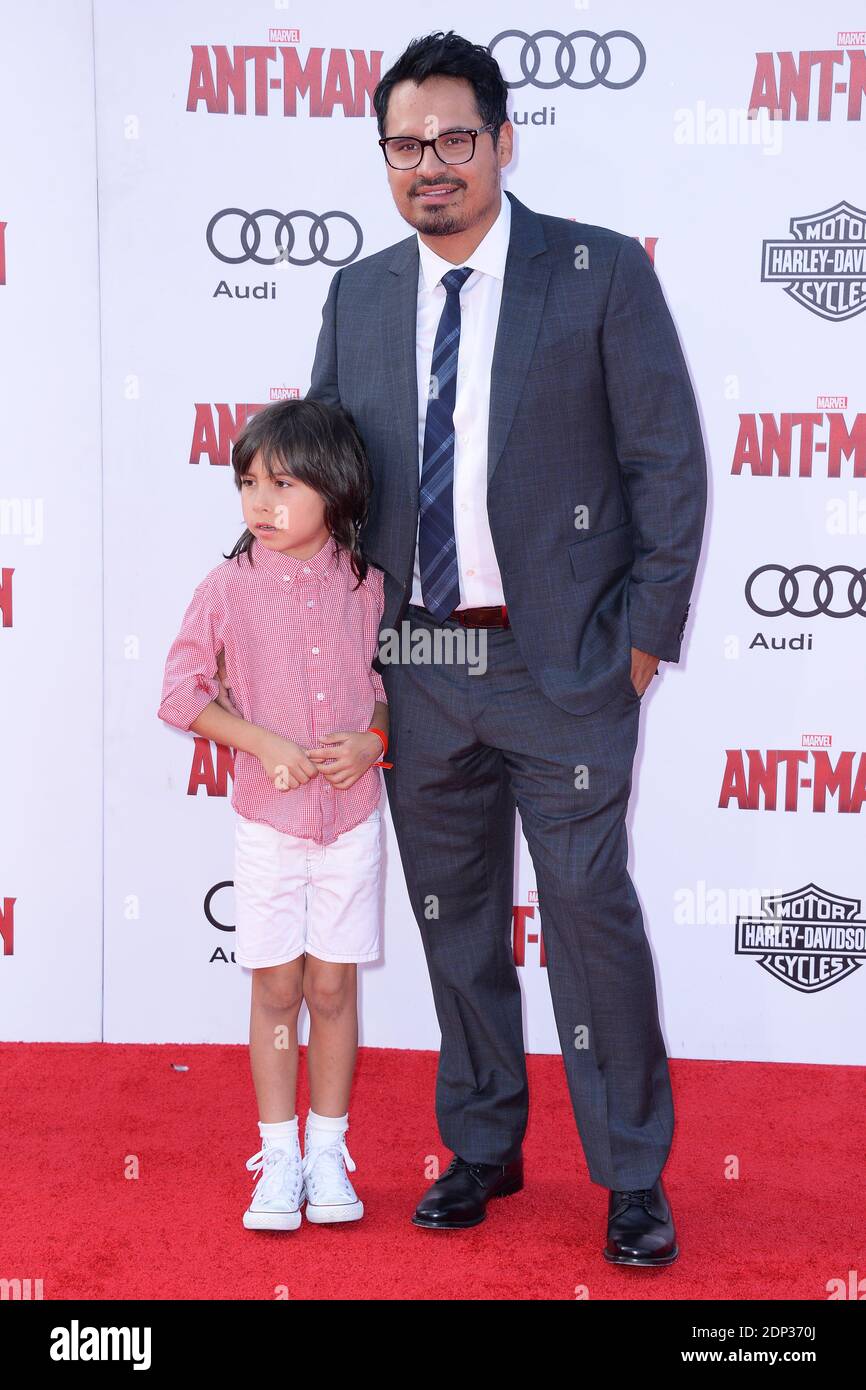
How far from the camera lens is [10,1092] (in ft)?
9.67

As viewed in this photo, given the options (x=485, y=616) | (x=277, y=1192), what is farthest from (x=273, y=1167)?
(x=485, y=616)

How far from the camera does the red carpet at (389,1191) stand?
213cm

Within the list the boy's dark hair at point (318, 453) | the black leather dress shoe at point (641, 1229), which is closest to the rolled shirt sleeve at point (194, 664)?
the boy's dark hair at point (318, 453)

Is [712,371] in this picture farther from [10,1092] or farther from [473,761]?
[10,1092]

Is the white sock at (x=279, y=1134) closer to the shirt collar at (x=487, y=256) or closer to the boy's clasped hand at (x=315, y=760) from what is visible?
the boy's clasped hand at (x=315, y=760)

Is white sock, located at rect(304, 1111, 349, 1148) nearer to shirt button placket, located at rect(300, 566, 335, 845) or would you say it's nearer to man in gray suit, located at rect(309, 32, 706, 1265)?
man in gray suit, located at rect(309, 32, 706, 1265)

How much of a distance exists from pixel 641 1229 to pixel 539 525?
1198 millimetres

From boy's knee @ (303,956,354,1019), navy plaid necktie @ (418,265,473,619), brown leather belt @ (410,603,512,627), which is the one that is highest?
navy plaid necktie @ (418,265,473,619)

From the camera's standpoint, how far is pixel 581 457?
2150 millimetres

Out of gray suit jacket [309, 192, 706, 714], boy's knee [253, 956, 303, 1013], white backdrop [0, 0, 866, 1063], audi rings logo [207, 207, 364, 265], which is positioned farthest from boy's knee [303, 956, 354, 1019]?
audi rings logo [207, 207, 364, 265]

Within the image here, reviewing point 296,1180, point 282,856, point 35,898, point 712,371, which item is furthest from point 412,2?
point 296,1180

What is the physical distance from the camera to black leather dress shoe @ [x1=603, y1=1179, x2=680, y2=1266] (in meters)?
2.15

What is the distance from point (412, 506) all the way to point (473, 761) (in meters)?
0.46

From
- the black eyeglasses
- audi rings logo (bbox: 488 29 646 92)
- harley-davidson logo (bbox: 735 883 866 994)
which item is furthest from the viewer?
harley-davidson logo (bbox: 735 883 866 994)
